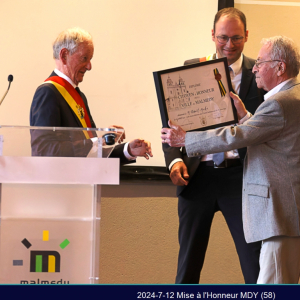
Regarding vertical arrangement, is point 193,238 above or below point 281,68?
below

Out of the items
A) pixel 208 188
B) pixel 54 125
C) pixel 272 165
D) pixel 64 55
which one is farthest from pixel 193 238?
pixel 64 55

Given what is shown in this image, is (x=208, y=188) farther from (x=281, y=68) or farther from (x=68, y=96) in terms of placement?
(x=68, y=96)

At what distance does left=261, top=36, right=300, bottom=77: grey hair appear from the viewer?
2.06 metres

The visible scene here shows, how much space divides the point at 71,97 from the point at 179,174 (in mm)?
717

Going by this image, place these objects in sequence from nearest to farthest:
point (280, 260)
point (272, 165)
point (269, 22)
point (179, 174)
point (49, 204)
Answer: point (49, 204)
point (280, 260)
point (272, 165)
point (179, 174)
point (269, 22)

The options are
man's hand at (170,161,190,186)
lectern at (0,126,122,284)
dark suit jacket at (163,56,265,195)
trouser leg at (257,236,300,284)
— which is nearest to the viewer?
lectern at (0,126,122,284)

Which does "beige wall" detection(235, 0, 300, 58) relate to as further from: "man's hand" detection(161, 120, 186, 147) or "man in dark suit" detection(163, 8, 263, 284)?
"man's hand" detection(161, 120, 186, 147)

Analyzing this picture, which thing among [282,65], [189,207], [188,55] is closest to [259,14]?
[188,55]

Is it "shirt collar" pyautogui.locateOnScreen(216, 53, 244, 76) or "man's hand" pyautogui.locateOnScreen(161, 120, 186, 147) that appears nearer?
"man's hand" pyautogui.locateOnScreen(161, 120, 186, 147)

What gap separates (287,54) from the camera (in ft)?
6.77

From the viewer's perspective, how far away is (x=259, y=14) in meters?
3.49

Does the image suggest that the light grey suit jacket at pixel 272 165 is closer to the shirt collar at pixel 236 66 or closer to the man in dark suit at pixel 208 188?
the man in dark suit at pixel 208 188

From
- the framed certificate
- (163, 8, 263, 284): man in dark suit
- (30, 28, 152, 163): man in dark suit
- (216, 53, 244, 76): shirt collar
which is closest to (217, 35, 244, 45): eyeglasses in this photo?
(163, 8, 263, 284): man in dark suit

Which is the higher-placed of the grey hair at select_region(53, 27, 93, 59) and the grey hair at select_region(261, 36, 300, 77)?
the grey hair at select_region(53, 27, 93, 59)
